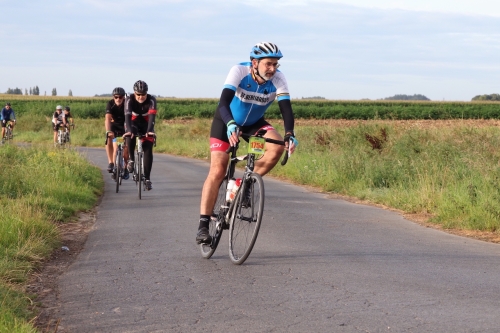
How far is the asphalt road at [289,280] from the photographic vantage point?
5.21 meters

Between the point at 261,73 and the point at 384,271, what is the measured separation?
214 cm

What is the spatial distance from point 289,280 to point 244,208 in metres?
1.03

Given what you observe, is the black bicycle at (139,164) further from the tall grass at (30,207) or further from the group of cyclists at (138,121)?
the tall grass at (30,207)

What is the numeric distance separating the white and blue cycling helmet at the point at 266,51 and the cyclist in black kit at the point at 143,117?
7147 mm

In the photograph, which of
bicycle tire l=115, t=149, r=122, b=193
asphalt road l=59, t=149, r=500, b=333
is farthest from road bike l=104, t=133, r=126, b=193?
asphalt road l=59, t=149, r=500, b=333

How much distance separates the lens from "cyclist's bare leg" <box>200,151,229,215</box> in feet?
25.0

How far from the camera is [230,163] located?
768 centimetres

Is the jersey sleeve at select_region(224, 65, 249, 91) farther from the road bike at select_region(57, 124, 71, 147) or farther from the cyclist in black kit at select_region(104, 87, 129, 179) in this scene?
the road bike at select_region(57, 124, 71, 147)

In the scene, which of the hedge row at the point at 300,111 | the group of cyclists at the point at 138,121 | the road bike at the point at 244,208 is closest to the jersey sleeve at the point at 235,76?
the road bike at the point at 244,208

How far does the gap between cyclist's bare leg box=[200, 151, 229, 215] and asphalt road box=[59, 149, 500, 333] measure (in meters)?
0.55

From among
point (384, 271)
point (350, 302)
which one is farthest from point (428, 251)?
point (350, 302)

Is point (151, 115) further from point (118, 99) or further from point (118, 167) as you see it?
point (118, 99)

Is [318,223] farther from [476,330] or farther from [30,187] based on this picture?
[476,330]

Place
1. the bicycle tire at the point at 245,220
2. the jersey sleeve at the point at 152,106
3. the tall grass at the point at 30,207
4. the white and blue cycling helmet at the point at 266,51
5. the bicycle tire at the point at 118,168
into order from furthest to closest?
1. the bicycle tire at the point at 118,168
2. the jersey sleeve at the point at 152,106
3. the white and blue cycling helmet at the point at 266,51
4. the bicycle tire at the point at 245,220
5. the tall grass at the point at 30,207
